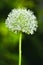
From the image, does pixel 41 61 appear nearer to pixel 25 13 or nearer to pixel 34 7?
pixel 34 7

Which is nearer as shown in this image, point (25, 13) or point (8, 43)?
point (25, 13)

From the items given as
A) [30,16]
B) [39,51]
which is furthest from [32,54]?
[30,16]

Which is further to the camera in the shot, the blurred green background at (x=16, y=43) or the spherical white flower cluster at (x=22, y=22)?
the blurred green background at (x=16, y=43)

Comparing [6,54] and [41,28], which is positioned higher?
[41,28]

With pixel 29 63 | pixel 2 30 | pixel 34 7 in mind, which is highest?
pixel 34 7

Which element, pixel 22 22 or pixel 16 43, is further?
pixel 16 43

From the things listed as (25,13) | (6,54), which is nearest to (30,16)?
(25,13)

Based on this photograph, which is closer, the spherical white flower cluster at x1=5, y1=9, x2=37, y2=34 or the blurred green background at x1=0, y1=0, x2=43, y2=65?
the spherical white flower cluster at x1=5, y1=9, x2=37, y2=34

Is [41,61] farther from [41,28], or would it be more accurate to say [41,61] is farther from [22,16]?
[22,16]
